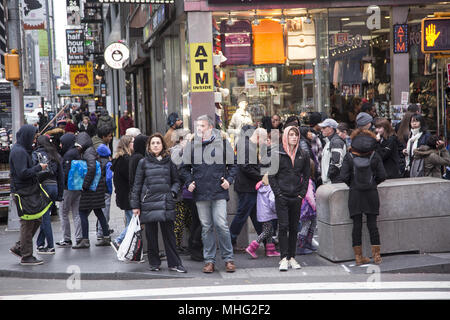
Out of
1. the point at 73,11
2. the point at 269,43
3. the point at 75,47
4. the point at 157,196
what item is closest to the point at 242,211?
the point at 157,196

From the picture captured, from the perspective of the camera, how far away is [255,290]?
788 cm

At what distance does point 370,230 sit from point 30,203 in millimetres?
4884

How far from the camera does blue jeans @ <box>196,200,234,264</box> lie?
349 inches

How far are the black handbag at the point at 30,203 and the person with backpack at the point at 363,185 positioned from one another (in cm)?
442

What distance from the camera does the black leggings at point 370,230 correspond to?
29.1 ft

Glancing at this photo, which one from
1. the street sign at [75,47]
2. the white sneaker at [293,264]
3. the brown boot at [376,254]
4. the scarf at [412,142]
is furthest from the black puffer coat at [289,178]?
the street sign at [75,47]

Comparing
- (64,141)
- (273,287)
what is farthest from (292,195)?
(64,141)

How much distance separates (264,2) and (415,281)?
10154mm

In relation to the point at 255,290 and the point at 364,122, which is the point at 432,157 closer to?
the point at 364,122

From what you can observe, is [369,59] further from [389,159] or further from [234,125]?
[389,159]

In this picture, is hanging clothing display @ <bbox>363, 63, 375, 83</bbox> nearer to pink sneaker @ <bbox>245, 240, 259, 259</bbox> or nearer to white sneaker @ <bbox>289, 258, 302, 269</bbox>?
pink sneaker @ <bbox>245, 240, 259, 259</bbox>

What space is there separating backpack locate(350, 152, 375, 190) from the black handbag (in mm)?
4583

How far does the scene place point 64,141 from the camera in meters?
11.0
